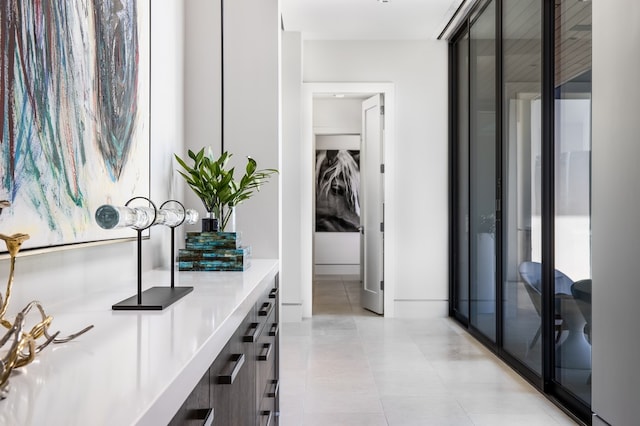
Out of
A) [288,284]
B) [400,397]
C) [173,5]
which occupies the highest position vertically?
[173,5]

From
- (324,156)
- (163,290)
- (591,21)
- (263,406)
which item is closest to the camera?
(163,290)

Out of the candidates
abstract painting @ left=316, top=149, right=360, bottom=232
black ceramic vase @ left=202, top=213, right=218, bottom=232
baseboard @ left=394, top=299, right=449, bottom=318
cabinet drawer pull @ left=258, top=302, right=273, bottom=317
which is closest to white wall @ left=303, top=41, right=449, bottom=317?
baseboard @ left=394, top=299, right=449, bottom=318

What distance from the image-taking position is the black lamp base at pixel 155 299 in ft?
3.84

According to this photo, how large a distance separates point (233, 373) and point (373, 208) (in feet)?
15.2

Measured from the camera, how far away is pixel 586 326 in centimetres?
255

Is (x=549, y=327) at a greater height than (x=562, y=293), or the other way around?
(x=562, y=293)

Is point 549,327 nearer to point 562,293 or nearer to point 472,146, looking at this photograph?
point 562,293

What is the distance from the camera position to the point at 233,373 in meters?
1.09

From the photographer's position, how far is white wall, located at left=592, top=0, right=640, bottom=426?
6.51ft

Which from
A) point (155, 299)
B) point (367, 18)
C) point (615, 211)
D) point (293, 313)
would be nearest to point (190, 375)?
point (155, 299)

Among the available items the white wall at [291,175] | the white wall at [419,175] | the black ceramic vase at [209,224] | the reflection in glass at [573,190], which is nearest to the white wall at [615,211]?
the reflection in glass at [573,190]

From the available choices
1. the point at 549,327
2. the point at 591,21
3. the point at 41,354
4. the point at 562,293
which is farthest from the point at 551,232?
the point at 41,354

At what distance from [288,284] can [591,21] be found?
351 centimetres

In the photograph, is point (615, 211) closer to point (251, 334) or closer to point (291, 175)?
point (251, 334)
